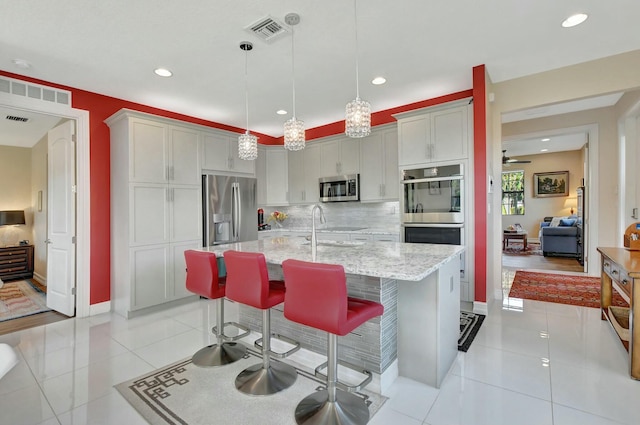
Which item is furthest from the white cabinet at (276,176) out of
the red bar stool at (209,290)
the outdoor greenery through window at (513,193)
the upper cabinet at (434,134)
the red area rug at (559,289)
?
the outdoor greenery through window at (513,193)

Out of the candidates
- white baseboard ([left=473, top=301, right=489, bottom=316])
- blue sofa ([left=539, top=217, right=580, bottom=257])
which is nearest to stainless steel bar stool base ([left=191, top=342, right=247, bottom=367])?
white baseboard ([left=473, top=301, right=489, bottom=316])

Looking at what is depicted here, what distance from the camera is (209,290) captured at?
2.39 meters

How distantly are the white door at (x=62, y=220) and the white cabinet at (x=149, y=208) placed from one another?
0.41 metres

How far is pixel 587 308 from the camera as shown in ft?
11.8

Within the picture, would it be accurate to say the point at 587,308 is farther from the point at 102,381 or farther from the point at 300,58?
the point at 102,381

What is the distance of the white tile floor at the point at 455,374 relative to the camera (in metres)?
1.83

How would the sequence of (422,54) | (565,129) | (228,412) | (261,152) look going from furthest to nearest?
1. (261,152)
2. (565,129)
3. (422,54)
4. (228,412)

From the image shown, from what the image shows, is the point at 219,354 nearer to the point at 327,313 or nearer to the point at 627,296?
the point at 327,313

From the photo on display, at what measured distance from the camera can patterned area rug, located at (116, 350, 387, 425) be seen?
1822 mm

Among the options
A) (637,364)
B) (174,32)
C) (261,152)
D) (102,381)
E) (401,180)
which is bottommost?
(102,381)

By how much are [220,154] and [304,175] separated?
1557 mm

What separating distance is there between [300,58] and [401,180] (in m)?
2.02

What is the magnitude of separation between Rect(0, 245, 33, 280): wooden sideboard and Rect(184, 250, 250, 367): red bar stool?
5526 millimetres

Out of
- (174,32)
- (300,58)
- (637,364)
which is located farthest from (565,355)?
(174,32)
